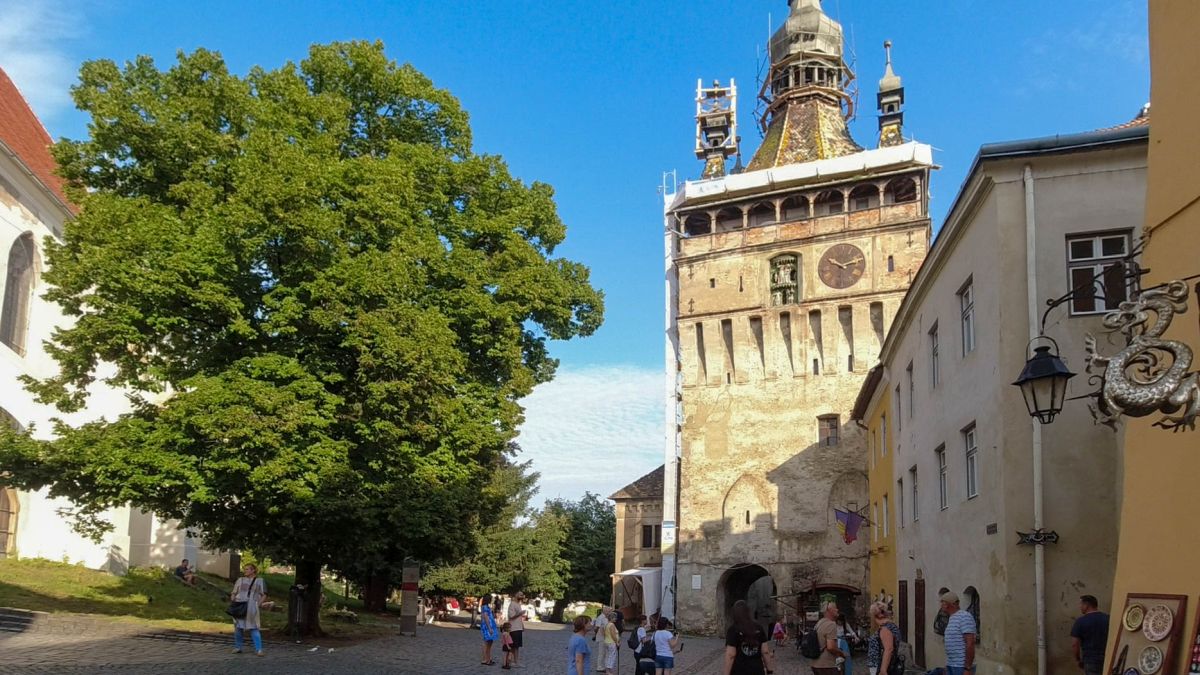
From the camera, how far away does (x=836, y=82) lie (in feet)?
176

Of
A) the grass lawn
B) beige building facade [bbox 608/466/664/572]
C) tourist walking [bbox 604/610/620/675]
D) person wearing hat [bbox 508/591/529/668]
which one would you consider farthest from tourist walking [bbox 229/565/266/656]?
beige building facade [bbox 608/466/664/572]

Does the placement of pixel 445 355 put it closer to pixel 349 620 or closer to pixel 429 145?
pixel 429 145

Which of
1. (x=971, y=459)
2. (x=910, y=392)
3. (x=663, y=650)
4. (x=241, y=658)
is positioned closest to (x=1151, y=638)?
(x=663, y=650)

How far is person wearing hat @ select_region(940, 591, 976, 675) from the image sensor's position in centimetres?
1103

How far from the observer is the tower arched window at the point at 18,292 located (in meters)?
27.2

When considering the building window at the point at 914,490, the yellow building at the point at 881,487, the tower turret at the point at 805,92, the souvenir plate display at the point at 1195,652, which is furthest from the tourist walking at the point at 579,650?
the tower turret at the point at 805,92

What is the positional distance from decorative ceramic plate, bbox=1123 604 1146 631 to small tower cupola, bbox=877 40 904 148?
4266 cm

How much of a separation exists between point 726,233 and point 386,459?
3227 centimetres

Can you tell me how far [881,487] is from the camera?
29516mm

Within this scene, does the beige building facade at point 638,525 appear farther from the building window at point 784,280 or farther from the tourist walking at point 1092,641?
the tourist walking at point 1092,641

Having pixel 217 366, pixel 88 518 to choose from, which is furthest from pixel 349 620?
pixel 217 366

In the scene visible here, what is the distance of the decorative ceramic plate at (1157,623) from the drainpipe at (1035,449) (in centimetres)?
494

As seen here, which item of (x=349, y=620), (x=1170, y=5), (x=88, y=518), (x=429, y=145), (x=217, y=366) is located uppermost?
(x=429, y=145)

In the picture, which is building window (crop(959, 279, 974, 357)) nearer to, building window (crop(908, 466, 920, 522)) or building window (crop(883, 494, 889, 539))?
building window (crop(908, 466, 920, 522))
